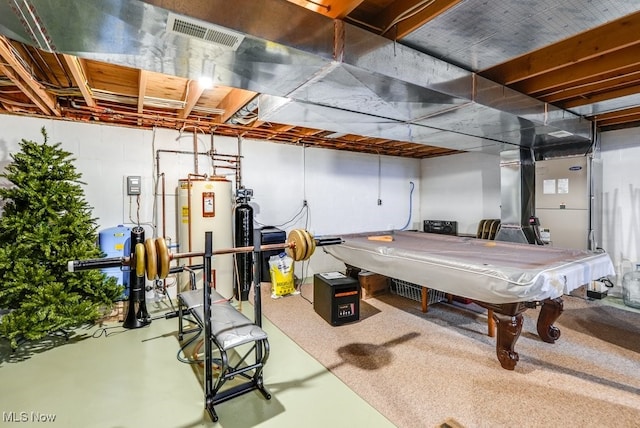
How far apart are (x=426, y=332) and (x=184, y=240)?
3.37 meters

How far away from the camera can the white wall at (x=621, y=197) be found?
13.9 ft

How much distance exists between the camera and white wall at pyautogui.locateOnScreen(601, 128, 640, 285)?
4.22 metres

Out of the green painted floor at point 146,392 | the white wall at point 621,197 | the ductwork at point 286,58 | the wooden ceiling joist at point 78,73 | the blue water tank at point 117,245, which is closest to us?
the ductwork at point 286,58

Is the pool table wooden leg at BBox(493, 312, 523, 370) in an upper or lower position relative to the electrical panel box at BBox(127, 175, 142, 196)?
lower

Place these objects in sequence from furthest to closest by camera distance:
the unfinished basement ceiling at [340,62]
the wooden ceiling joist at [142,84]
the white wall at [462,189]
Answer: the white wall at [462,189]
the wooden ceiling joist at [142,84]
the unfinished basement ceiling at [340,62]

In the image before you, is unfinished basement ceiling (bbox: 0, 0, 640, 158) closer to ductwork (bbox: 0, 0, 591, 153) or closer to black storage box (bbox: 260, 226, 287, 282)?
ductwork (bbox: 0, 0, 591, 153)

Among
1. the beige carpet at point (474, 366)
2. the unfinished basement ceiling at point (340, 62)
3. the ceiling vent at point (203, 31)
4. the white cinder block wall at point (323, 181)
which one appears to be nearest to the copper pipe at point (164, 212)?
the white cinder block wall at point (323, 181)

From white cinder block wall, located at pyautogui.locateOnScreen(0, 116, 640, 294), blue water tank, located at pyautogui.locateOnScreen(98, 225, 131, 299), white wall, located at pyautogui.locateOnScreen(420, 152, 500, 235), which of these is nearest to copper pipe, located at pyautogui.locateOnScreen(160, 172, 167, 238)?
white cinder block wall, located at pyautogui.locateOnScreen(0, 116, 640, 294)

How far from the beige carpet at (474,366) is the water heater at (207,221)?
920mm

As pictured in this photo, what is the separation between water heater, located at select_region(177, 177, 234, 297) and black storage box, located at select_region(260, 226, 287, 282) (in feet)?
1.76

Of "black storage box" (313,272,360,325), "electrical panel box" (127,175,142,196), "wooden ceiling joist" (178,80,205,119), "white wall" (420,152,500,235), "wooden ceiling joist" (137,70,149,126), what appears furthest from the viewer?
"white wall" (420,152,500,235)

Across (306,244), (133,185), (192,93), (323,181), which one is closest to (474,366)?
(306,244)

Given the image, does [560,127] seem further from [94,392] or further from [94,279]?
[94,279]

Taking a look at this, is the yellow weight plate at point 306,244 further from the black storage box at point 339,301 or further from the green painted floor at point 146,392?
the black storage box at point 339,301
